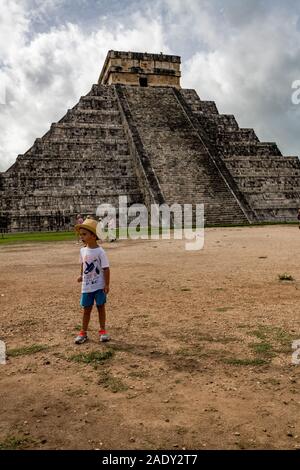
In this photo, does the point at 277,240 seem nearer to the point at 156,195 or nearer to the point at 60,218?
the point at 156,195

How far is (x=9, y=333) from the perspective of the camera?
5.47 metres

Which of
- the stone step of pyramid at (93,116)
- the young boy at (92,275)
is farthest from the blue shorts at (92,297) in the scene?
the stone step of pyramid at (93,116)

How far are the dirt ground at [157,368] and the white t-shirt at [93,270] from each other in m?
0.61

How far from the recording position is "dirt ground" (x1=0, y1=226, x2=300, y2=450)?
3.06 meters

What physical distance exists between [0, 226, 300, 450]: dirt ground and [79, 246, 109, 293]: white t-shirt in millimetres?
607

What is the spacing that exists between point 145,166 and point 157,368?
24.2 meters

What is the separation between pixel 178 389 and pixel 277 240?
1312 cm

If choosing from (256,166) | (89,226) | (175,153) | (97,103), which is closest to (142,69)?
(97,103)

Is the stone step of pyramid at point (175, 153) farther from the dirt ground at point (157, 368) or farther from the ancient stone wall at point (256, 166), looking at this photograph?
the dirt ground at point (157, 368)

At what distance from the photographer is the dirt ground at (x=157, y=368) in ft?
10.1

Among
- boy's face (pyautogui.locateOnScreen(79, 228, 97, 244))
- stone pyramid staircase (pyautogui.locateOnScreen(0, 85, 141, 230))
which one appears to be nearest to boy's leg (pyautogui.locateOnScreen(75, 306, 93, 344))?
boy's face (pyautogui.locateOnScreen(79, 228, 97, 244))

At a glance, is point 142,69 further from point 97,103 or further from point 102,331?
point 102,331

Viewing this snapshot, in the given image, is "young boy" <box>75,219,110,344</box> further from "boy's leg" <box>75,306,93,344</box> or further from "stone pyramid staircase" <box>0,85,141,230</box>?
"stone pyramid staircase" <box>0,85,141,230</box>
